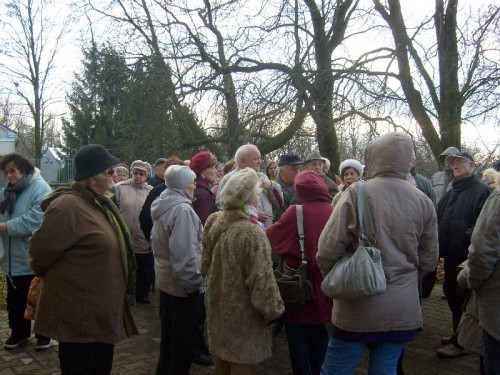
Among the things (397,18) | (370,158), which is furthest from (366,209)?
(397,18)

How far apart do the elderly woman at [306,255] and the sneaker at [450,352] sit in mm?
1702

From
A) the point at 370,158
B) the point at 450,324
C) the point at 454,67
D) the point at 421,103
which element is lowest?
the point at 450,324

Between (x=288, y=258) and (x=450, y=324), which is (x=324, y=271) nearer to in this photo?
(x=288, y=258)

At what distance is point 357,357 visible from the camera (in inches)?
103

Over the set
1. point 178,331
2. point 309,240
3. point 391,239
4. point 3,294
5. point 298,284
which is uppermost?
point 391,239

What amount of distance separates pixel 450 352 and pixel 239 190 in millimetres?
2880

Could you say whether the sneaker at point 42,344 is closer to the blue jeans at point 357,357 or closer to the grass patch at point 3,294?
the grass patch at point 3,294

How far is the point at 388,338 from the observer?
250cm

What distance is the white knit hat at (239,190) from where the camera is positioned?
9.79ft

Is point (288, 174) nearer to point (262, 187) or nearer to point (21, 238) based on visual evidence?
point (262, 187)

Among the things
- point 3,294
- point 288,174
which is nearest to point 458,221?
point 288,174

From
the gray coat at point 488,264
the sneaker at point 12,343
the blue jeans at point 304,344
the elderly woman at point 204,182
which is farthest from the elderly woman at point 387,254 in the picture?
the sneaker at point 12,343

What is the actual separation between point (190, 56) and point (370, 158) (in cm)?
853

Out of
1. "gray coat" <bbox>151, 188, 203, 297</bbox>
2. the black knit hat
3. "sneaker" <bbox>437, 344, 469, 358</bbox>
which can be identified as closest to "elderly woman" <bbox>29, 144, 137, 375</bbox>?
the black knit hat
